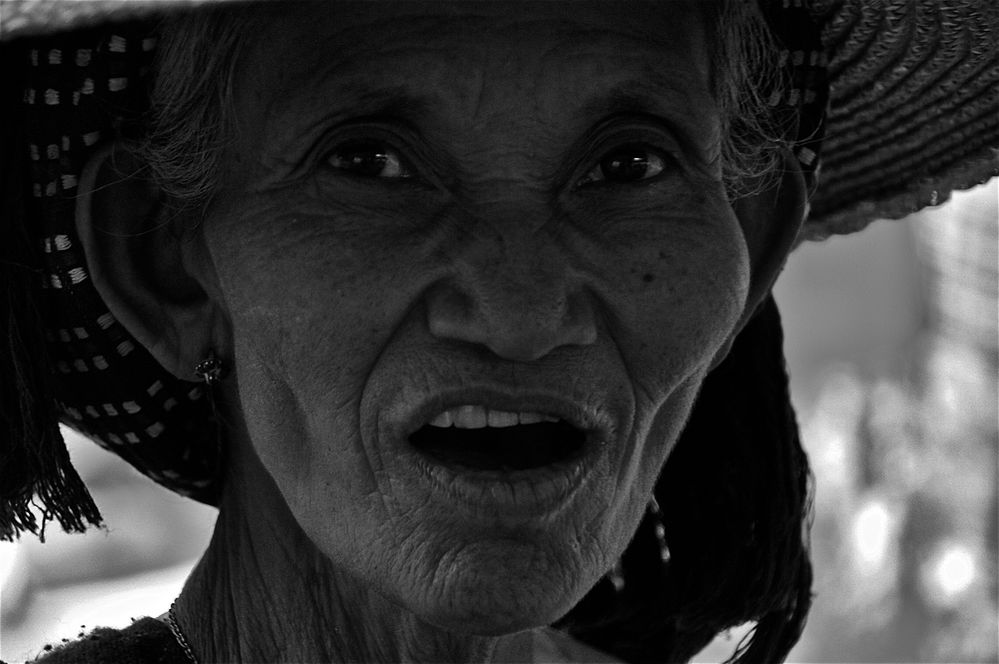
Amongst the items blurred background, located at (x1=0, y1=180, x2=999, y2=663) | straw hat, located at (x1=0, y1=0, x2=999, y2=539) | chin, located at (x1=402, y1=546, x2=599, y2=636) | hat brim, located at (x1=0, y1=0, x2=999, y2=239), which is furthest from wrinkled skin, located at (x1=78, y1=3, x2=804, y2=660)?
blurred background, located at (x1=0, y1=180, x2=999, y2=663)

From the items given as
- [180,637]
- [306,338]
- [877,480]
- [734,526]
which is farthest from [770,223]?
[877,480]

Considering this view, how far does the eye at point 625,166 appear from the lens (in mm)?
2238

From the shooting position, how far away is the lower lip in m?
2.08

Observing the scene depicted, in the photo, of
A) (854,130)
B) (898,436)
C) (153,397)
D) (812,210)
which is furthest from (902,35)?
(898,436)

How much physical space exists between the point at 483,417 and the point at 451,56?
1.59ft

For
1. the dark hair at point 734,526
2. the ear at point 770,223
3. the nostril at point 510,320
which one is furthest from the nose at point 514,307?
the dark hair at point 734,526

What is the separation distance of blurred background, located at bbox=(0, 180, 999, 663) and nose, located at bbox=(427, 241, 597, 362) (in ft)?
Answer: 13.3

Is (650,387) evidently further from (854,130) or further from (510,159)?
(854,130)

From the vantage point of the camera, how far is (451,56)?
211 cm

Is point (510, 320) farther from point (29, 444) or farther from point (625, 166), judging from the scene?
point (29, 444)

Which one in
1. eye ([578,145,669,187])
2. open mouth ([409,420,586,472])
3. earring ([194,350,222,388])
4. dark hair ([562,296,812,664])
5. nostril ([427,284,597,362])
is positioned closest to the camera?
nostril ([427,284,597,362])

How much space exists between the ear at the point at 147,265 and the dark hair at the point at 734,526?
3.31 feet

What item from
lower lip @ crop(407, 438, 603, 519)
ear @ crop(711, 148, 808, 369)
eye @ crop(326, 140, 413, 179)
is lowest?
lower lip @ crop(407, 438, 603, 519)

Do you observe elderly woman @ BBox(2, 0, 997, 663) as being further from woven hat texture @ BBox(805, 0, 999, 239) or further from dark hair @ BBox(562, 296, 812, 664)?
dark hair @ BBox(562, 296, 812, 664)
